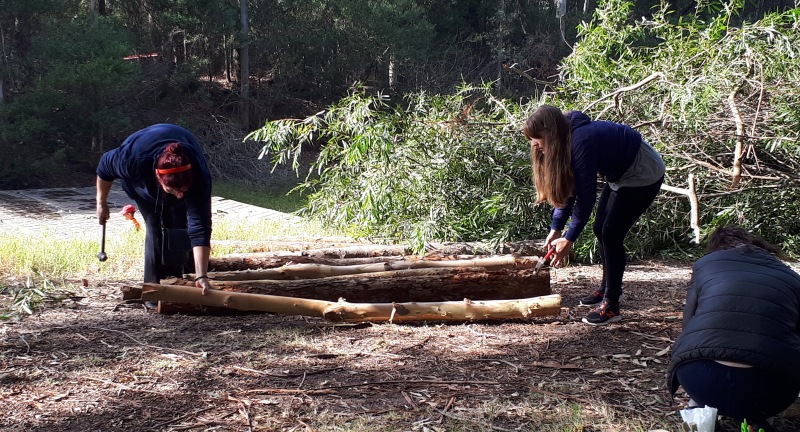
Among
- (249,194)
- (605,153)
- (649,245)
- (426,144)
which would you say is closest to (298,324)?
(605,153)

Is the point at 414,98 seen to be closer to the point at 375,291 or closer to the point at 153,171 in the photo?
the point at 375,291

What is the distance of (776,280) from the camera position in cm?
265

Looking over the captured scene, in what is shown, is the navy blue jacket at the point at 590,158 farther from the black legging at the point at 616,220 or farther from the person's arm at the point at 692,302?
the person's arm at the point at 692,302

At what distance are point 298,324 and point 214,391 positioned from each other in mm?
1110

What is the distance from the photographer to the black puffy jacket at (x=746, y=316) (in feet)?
8.18

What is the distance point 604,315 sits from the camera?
4.28 metres

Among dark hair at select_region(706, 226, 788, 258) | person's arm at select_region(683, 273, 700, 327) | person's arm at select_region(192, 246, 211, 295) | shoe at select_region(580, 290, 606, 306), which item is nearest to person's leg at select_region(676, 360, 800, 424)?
person's arm at select_region(683, 273, 700, 327)

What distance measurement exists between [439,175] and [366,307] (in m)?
3.00

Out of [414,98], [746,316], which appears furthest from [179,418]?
[414,98]

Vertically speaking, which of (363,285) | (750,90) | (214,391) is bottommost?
(214,391)

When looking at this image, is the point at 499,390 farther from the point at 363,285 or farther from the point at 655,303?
the point at 655,303

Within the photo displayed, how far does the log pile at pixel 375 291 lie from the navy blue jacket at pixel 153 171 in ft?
1.54

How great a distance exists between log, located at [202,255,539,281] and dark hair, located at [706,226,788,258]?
209cm

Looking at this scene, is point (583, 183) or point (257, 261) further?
point (257, 261)
